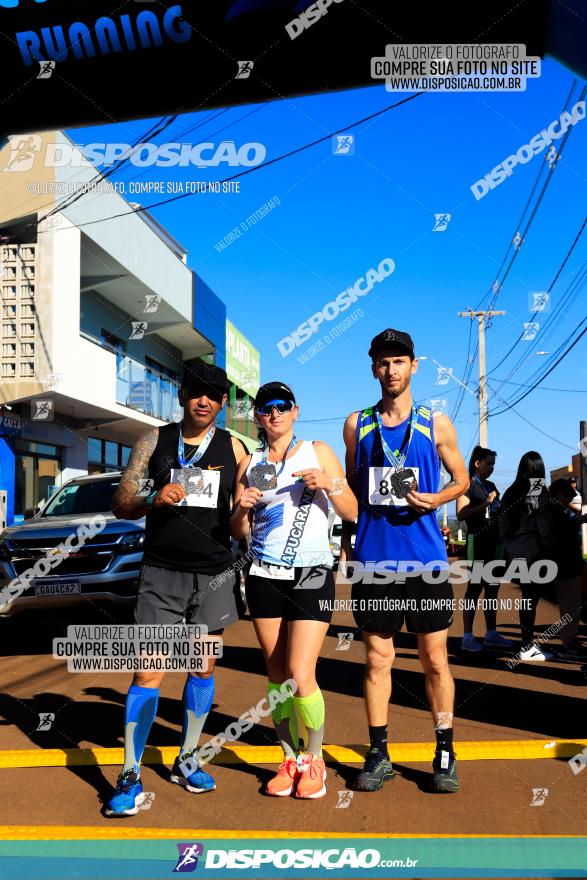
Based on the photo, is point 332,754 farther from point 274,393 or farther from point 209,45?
point 209,45

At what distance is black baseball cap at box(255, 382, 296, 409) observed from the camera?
4012 mm

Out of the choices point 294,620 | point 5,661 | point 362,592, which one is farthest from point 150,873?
point 5,661

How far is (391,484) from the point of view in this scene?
3957 millimetres

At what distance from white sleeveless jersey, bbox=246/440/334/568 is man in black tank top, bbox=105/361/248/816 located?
223 millimetres

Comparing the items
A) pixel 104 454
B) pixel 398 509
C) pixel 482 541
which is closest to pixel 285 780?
pixel 398 509

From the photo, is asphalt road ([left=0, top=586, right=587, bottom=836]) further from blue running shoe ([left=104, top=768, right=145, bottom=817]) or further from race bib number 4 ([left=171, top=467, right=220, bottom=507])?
race bib number 4 ([left=171, top=467, right=220, bottom=507])

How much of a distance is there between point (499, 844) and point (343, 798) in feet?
2.73

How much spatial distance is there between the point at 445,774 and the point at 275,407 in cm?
199

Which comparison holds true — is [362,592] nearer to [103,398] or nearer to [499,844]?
[499,844]

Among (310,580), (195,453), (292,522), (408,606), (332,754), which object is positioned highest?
(195,453)

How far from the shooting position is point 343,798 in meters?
3.80

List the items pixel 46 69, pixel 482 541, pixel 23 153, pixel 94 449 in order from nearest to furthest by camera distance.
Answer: pixel 46 69 < pixel 482 541 < pixel 23 153 < pixel 94 449

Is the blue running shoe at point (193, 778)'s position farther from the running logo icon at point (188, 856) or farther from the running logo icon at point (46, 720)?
the running logo icon at point (46, 720)

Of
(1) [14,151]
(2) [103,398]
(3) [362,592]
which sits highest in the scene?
(1) [14,151]
